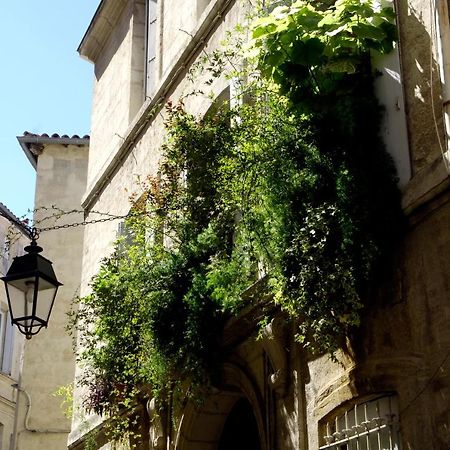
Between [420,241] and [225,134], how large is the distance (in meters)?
2.30

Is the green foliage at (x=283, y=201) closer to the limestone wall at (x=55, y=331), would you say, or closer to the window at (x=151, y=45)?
the window at (x=151, y=45)

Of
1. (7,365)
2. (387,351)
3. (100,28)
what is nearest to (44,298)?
(387,351)

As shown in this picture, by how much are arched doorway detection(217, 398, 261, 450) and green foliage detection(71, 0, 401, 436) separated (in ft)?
2.79

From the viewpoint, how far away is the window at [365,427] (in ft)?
22.3

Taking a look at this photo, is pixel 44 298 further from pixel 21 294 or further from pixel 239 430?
pixel 239 430

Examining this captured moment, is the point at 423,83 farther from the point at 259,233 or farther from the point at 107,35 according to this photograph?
the point at 107,35

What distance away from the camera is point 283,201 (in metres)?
7.31

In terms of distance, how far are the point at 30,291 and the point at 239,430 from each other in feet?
8.96

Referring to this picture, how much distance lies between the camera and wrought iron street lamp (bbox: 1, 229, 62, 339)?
9.07m

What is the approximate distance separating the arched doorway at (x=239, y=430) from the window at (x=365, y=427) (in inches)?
104

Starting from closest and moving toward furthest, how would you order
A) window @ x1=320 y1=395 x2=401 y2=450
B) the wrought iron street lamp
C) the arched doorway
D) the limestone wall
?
window @ x1=320 y1=395 x2=401 y2=450 < the wrought iron street lamp < the arched doorway < the limestone wall

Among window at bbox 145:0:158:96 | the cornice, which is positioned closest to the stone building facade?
the cornice

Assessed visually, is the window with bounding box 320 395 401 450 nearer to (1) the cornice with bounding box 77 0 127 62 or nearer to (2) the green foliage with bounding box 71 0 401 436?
(2) the green foliage with bounding box 71 0 401 436

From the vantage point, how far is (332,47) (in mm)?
7141
